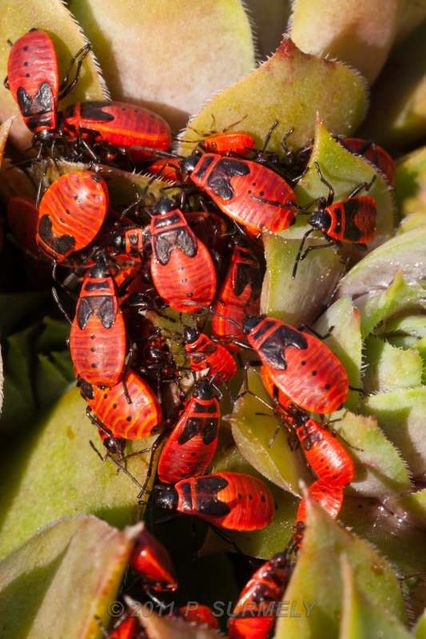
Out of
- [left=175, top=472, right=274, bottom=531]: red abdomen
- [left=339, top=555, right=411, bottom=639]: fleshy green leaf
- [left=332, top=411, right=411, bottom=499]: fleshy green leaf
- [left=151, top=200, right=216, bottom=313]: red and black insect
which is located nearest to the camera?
[left=339, top=555, right=411, bottom=639]: fleshy green leaf

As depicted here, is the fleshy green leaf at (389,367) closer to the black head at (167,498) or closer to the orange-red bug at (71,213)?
the black head at (167,498)

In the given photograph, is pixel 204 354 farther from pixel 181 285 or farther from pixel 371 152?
pixel 371 152

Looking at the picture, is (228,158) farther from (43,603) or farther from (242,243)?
(43,603)

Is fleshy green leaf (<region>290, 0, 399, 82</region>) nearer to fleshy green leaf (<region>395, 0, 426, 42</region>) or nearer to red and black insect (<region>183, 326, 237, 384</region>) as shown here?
fleshy green leaf (<region>395, 0, 426, 42</region>)

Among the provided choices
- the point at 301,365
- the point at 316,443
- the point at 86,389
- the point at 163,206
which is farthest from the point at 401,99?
the point at 86,389

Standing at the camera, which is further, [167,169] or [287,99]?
[167,169]

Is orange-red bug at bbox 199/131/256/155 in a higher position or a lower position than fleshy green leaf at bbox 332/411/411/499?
higher

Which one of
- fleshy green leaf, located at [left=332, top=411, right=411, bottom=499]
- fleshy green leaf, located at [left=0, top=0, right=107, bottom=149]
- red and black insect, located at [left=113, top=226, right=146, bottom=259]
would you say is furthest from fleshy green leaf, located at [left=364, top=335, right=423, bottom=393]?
fleshy green leaf, located at [left=0, top=0, right=107, bottom=149]
